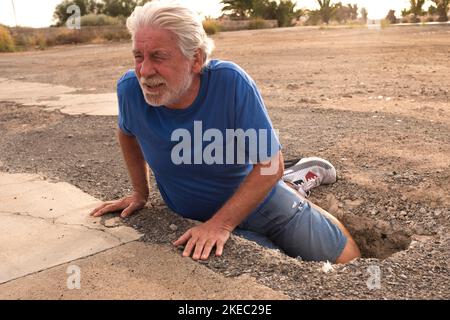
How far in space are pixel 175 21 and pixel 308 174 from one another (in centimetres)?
145

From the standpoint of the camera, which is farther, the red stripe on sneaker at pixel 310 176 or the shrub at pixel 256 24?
the shrub at pixel 256 24

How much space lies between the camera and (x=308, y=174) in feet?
10.6

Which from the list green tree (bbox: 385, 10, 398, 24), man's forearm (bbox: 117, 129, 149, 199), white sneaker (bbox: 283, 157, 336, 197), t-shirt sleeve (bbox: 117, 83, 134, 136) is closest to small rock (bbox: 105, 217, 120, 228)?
man's forearm (bbox: 117, 129, 149, 199)

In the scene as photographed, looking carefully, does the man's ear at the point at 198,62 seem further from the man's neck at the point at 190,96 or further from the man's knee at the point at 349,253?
the man's knee at the point at 349,253

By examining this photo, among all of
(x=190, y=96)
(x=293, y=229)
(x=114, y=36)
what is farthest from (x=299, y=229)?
(x=114, y=36)

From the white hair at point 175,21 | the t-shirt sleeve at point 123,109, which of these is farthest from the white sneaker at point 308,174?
the white hair at point 175,21

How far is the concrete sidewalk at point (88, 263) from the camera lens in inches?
78.2

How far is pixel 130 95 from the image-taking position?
2475mm

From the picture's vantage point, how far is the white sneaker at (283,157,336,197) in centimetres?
322

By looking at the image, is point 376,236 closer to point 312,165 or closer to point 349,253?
point 349,253

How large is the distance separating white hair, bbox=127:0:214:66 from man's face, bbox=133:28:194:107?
0.08 ft

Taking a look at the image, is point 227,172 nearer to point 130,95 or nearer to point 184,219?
point 184,219

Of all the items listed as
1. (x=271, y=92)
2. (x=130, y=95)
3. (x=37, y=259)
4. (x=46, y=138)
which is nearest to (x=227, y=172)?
(x=130, y=95)
